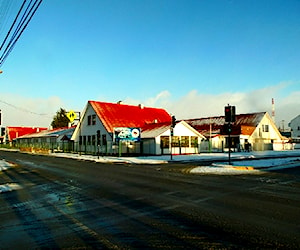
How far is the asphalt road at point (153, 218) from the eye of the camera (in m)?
5.18

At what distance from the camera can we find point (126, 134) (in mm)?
36375

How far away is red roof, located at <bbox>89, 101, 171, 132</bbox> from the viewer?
41281 mm

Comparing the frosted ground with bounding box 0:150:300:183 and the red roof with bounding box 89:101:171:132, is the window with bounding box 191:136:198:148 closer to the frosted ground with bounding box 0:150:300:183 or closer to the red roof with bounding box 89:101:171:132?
the red roof with bounding box 89:101:171:132

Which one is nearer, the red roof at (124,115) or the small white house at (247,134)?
the red roof at (124,115)

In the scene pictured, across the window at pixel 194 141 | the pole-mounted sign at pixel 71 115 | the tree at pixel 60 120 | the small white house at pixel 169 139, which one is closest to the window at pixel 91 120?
the pole-mounted sign at pixel 71 115

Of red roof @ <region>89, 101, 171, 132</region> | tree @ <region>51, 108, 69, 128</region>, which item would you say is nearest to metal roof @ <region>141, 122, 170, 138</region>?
red roof @ <region>89, 101, 171, 132</region>

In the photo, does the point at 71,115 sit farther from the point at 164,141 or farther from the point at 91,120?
the point at 164,141

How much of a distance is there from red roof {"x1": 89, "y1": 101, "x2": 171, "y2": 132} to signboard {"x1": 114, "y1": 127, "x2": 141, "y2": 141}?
2906mm

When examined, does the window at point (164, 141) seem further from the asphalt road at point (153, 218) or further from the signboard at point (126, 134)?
the asphalt road at point (153, 218)

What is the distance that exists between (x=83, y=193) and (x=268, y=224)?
6.55m

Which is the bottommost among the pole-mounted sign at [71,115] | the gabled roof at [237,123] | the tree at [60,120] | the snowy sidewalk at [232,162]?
the snowy sidewalk at [232,162]

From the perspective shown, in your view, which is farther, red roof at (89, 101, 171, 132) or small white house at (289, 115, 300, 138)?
small white house at (289, 115, 300, 138)

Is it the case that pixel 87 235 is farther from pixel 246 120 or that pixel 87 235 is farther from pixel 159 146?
pixel 246 120

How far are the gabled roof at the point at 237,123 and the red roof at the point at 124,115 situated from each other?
707cm
